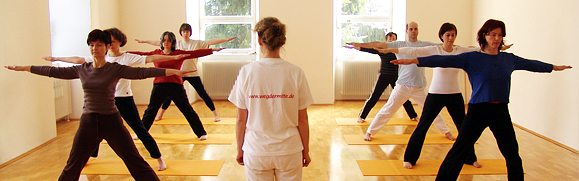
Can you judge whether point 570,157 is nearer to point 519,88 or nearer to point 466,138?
point 519,88

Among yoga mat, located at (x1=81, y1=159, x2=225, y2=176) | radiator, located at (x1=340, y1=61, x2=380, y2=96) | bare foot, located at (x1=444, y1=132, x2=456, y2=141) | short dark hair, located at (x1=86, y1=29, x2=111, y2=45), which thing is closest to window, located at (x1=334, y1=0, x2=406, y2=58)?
radiator, located at (x1=340, y1=61, x2=380, y2=96)

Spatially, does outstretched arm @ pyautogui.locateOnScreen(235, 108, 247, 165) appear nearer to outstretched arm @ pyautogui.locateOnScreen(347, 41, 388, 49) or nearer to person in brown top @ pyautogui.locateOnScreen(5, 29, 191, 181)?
person in brown top @ pyautogui.locateOnScreen(5, 29, 191, 181)

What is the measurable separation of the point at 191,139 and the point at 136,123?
117 centimetres

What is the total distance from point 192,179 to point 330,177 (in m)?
1.08

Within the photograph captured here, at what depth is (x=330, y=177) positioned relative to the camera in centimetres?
346

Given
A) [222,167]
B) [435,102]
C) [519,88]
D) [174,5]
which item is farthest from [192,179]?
[174,5]

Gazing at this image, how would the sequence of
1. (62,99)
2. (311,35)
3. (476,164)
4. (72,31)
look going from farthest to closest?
(311,35) < (72,31) < (62,99) < (476,164)

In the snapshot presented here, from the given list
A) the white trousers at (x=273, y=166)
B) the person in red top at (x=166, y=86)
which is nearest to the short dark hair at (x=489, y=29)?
the white trousers at (x=273, y=166)

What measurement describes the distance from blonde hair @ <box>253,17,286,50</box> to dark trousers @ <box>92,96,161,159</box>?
6.81 feet

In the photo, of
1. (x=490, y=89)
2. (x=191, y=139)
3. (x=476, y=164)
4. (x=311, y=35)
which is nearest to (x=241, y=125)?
(x=490, y=89)

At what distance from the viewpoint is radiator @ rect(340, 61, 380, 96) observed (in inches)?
311

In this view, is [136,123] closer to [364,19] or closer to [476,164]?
[476,164]

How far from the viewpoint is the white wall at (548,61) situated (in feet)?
14.4

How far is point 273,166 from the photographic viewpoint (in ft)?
6.21
